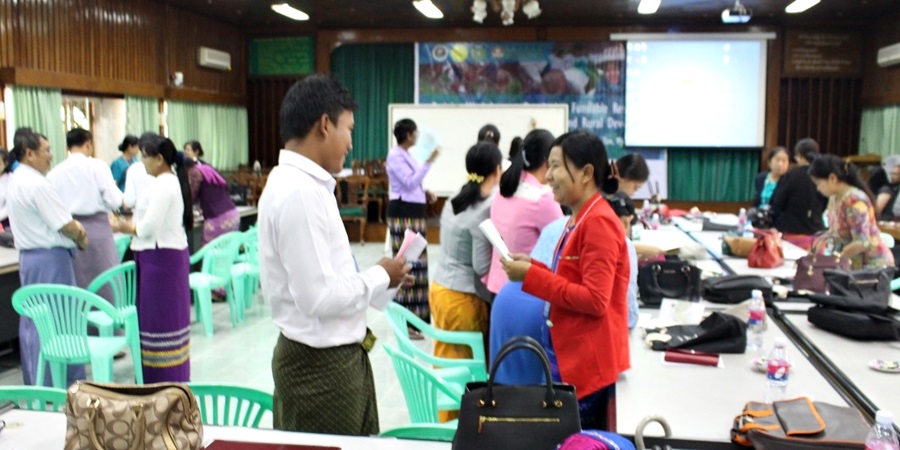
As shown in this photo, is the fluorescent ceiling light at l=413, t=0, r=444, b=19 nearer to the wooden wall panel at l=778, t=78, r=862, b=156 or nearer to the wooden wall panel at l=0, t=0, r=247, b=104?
the wooden wall panel at l=0, t=0, r=247, b=104

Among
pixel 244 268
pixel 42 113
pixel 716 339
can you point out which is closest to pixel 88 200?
pixel 244 268

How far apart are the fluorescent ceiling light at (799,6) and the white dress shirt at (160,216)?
829cm

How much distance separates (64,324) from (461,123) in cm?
813

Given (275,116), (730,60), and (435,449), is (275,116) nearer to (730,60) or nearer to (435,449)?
(730,60)

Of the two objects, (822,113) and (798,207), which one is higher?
(822,113)

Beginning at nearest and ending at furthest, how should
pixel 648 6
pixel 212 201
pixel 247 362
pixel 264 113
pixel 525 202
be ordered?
pixel 525 202, pixel 247 362, pixel 212 201, pixel 648 6, pixel 264 113

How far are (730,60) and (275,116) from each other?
723 cm

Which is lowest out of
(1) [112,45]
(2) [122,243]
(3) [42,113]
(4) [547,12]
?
(2) [122,243]

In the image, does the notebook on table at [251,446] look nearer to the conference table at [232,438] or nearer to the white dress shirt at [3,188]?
the conference table at [232,438]

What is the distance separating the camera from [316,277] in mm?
1925

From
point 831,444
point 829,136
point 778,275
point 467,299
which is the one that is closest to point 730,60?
point 829,136

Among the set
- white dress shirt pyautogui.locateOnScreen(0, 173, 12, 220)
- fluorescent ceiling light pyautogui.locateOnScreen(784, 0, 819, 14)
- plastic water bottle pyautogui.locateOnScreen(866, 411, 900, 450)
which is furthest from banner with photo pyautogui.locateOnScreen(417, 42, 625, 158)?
plastic water bottle pyautogui.locateOnScreen(866, 411, 900, 450)

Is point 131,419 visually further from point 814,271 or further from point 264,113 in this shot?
point 264,113

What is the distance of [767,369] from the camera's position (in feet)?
8.11
